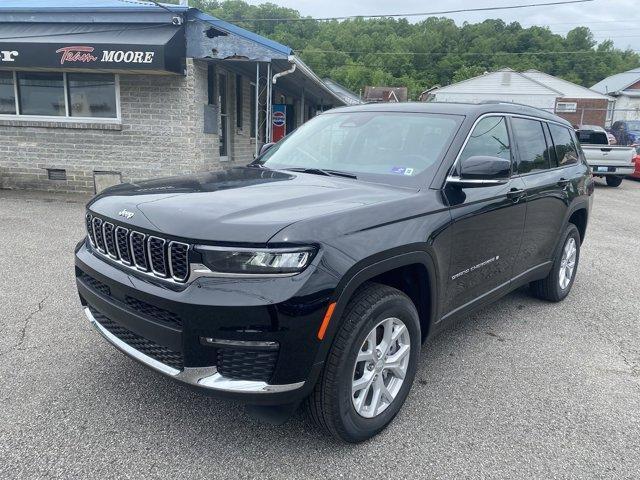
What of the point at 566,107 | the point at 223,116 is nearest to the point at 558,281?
the point at 223,116

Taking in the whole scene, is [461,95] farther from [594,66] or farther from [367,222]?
[367,222]

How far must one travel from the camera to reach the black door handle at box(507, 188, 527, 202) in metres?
3.77

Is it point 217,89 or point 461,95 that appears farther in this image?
point 461,95

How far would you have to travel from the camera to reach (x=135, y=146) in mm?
10609

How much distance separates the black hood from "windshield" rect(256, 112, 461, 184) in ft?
0.93

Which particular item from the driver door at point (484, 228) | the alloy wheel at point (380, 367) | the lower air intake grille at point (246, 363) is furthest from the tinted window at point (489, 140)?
the lower air intake grille at point (246, 363)

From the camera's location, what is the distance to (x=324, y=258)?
2326 millimetres

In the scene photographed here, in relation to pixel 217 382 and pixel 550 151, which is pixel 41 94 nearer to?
pixel 550 151

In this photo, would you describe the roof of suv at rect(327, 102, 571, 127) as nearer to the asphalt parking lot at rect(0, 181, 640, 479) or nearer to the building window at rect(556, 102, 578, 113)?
the asphalt parking lot at rect(0, 181, 640, 479)

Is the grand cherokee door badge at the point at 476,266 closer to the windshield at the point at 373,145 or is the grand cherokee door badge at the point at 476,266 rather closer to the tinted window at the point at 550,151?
the windshield at the point at 373,145

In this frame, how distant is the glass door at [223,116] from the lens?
1244 centimetres

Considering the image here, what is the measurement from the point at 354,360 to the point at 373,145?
1701 millimetres

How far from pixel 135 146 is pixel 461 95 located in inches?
1623

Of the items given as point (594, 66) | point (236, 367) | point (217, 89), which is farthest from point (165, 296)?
point (594, 66)
